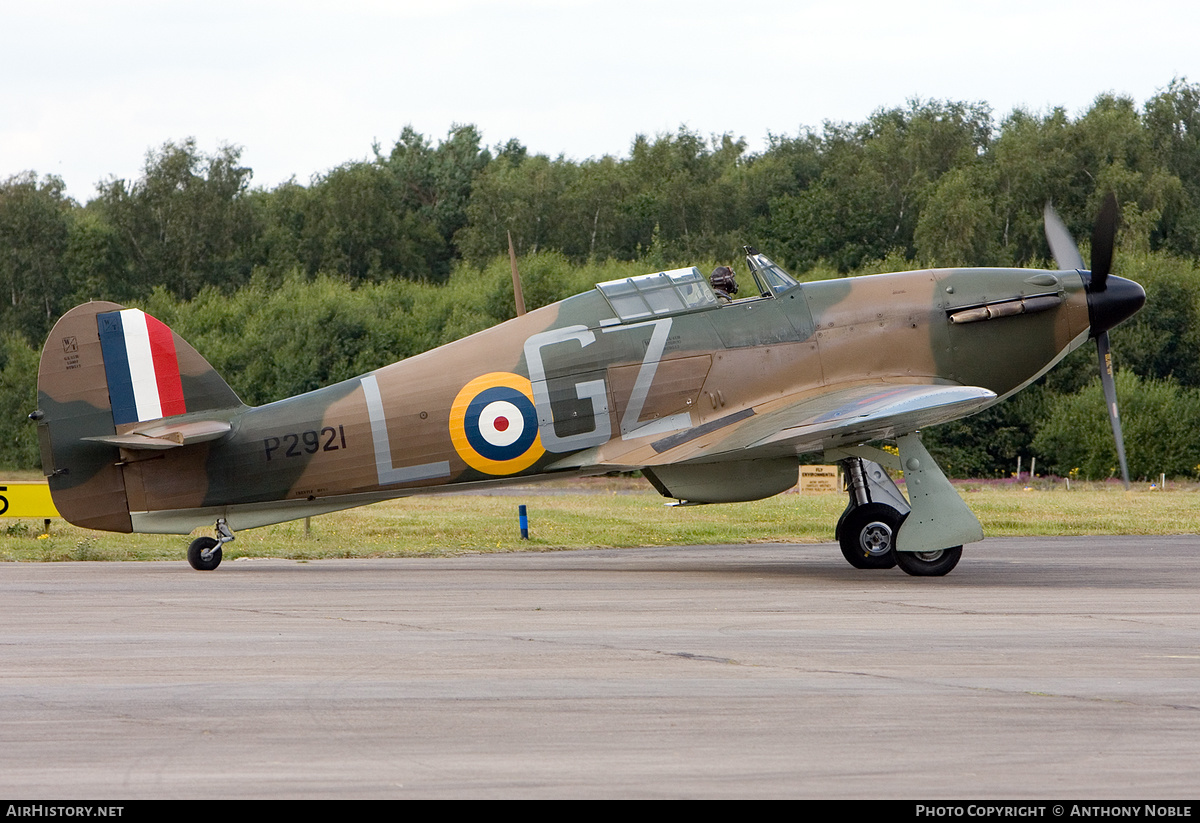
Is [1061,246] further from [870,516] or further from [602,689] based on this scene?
[602,689]

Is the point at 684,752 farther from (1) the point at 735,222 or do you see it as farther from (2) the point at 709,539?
(1) the point at 735,222

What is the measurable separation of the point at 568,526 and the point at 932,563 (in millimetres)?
10021

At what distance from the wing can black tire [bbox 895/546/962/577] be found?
1.35 metres

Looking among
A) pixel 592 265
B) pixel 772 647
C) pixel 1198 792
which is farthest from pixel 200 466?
pixel 592 265

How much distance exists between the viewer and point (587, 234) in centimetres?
6938

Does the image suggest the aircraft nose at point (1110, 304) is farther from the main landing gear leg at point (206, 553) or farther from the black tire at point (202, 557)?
the black tire at point (202, 557)

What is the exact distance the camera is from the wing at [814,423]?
13.0 meters

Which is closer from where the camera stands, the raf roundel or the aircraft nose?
the raf roundel

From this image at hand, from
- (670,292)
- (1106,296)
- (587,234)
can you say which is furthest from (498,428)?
(587,234)

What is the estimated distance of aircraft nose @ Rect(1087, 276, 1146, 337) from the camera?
1465cm

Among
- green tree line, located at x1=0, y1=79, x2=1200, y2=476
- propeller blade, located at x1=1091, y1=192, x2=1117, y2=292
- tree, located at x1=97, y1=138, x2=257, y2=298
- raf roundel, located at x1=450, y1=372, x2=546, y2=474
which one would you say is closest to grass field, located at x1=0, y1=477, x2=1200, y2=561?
raf roundel, located at x1=450, y1=372, x2=546, y2=474

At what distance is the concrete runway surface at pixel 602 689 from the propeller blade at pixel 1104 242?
11.3 feet

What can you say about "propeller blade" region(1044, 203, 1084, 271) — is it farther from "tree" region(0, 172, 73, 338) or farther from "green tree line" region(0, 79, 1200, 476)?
"tree" region(0, 172, 73, 338)

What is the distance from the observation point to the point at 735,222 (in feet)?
234
